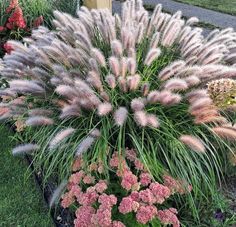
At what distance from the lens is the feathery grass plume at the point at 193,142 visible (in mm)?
3368

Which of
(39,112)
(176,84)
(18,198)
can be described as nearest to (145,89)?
(176,84)

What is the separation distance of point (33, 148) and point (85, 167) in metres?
0.52

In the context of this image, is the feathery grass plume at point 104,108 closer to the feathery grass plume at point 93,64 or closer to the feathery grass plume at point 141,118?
the feathery grass plume at point 141,118

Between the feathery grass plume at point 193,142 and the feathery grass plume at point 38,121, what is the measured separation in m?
0.93

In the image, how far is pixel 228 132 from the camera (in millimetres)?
3512

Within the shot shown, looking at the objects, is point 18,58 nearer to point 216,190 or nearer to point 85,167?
point 85,167

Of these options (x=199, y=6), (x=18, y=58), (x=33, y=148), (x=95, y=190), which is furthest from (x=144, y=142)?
(x=199, y=6)

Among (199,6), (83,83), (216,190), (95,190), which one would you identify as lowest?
(199,6)

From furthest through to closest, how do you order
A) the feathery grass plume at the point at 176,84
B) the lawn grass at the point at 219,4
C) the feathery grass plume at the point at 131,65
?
the lawn grass at the point at 219,4
the feathery grass plume at the point at 131,65
the feathery grass plume at the point at 176,84

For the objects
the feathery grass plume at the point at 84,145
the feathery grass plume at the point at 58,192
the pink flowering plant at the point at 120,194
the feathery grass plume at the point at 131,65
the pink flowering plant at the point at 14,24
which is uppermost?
the feathery grass plume at the point at 131,65

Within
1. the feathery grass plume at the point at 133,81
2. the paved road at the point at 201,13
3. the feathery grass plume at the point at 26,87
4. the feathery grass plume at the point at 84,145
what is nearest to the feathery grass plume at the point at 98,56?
the feathery grass plume at the point at 133,81

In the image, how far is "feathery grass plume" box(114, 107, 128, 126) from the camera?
3.27 metres

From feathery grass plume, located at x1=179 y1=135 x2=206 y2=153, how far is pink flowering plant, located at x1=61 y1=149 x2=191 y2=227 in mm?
245

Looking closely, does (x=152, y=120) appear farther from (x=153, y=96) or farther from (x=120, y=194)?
(x=120, y=194)
